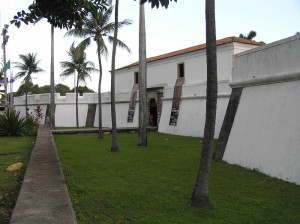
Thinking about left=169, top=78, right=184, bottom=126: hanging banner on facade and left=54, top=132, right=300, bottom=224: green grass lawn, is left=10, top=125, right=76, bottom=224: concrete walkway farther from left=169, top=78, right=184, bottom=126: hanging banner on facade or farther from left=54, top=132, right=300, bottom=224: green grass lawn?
left=169, top=78, right=184, bottom=126: hanging banner on facade

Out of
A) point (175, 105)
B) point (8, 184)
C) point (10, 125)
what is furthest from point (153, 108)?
point (8, 184)

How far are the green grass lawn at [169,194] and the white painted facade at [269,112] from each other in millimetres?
388

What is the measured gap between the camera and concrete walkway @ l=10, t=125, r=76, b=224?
339 centimetres

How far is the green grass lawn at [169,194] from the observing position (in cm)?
423

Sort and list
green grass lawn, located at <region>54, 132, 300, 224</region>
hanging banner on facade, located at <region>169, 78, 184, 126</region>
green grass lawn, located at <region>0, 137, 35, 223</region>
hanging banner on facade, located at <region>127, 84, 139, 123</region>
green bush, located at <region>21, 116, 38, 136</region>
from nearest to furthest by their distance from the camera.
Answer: green grass lawn, located at <region>54, 132, 300, 224</region> → green grass lawn, located at <region>0, 137, 35, 223</region> → green bush, located at <region>21, 116, 38, 136</region> → hanging banner on facade, located at <region>169, 78, 184, 126</region> → hanging banner on facade, located at <region>127, 84, 139, 123</region>

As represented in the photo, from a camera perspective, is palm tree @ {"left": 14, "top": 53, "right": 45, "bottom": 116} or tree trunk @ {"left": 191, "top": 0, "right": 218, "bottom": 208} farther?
palm tree @ {"left": 14, "top": 53, "right": 45, "bottom": 116}

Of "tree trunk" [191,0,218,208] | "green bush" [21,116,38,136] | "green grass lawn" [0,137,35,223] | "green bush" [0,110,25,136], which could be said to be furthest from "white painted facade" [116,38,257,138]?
"tree trunk" [191,0,218,208]

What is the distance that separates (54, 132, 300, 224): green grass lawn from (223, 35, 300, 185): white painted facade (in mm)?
388

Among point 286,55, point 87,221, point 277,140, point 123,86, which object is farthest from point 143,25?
point 123,86

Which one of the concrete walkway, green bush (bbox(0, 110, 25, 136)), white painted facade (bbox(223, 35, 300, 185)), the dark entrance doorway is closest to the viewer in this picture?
the concrete walkway

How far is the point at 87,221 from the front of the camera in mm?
3971

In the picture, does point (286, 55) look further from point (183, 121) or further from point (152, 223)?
point (183, 121)

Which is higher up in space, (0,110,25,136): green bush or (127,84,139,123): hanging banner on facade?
(127,84,139,123): hanging banner on facade

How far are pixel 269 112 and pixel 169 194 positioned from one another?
3.49m
